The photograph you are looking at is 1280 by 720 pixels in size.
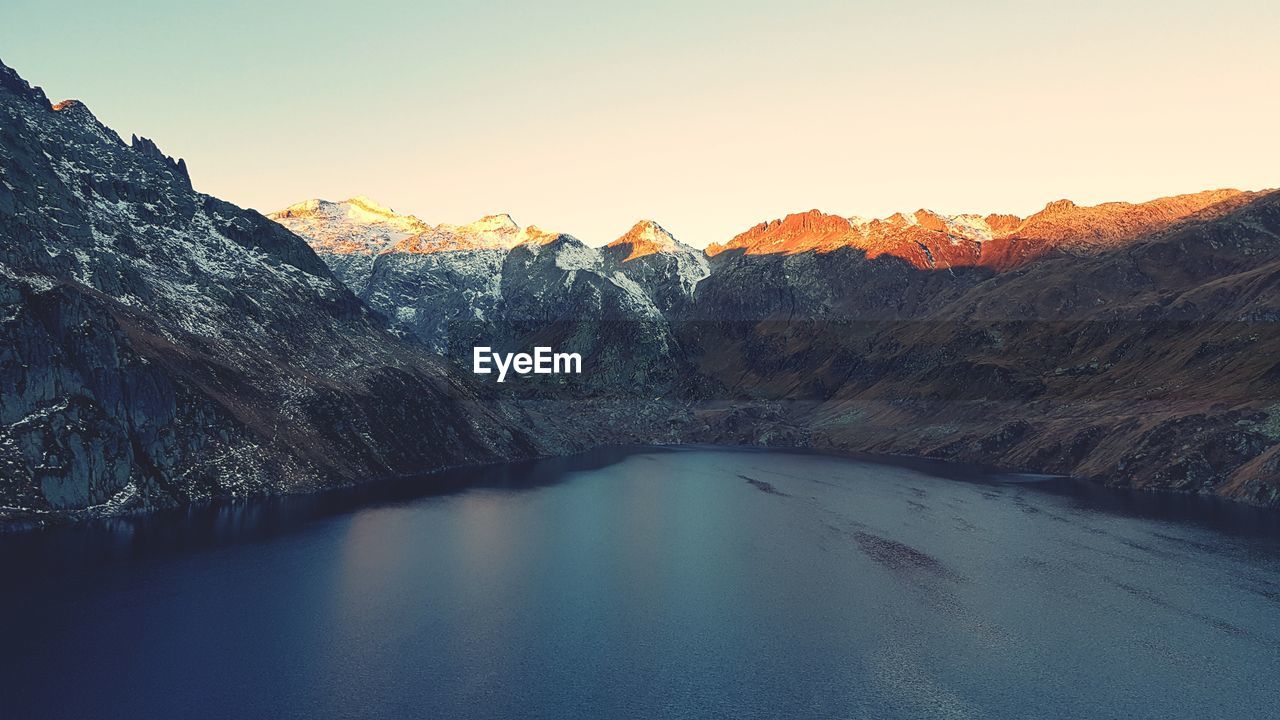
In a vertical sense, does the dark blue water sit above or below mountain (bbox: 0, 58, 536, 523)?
below

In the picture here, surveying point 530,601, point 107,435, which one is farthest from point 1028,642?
point 107,435

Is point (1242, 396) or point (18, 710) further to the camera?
point (1242, 396)

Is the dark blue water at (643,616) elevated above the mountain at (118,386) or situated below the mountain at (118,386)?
below

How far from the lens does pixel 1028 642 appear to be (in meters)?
84.0

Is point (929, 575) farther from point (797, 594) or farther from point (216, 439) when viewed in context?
point (216, 439)

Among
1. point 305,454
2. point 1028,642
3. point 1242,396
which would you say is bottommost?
point 1028,642

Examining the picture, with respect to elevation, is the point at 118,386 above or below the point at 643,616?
above

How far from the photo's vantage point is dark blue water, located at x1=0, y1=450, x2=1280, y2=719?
68438 millimetres

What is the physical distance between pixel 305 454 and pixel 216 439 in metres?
22.8

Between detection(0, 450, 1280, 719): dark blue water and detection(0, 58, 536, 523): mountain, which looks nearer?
detection(0, 450, 1280, 719): dark blue water

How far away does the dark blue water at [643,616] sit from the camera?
68438mm

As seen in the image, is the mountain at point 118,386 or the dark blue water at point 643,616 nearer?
the dark blue water at point 643,616

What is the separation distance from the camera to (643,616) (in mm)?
92188

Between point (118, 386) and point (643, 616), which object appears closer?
point (643, 616)
